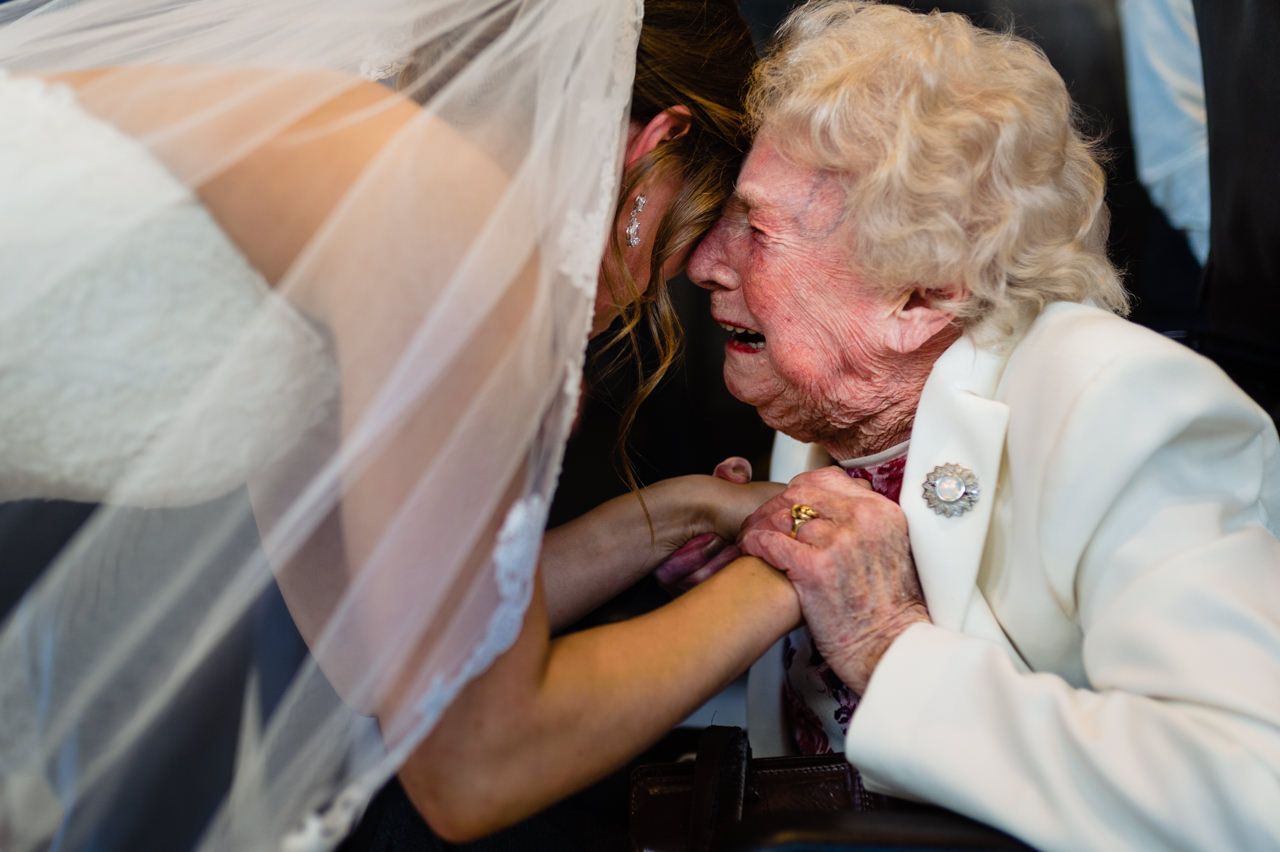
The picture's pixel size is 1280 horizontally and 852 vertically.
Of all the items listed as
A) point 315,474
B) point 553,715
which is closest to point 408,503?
point 315,474

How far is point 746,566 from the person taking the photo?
115cm

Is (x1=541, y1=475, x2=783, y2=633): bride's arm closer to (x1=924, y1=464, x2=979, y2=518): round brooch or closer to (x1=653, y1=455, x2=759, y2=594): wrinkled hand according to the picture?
(x1=653, y1=455, x2=759, y2=594): wrinkled hand

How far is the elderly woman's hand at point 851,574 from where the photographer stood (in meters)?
1.12

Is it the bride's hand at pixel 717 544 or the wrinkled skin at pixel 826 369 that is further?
the bride's hand at pixel 717 544

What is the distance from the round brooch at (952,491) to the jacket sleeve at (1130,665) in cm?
8

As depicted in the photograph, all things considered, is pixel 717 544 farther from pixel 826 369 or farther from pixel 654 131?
pixel 654 131

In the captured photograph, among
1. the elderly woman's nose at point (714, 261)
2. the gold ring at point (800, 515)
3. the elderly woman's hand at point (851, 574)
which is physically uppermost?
the elderly woman's nose at point (714, 261)

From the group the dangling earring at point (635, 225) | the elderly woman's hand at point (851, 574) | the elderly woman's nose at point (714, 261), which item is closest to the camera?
the elderly woman's hand at point (851, 574)

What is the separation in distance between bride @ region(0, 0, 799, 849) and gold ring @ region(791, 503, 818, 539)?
0.33m

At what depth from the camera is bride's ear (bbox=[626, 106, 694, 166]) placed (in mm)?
1166

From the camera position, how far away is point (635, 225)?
126 centimetres

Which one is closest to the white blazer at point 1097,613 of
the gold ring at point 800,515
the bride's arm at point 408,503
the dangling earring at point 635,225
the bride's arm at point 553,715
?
the gold ring at point 800,515

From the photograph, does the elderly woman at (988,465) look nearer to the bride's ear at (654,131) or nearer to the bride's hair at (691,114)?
the bride's hair at (691,114)

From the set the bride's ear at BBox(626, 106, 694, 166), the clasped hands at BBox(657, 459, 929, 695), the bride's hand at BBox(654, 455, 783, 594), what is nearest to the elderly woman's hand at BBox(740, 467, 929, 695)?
the clasped hands at BBox(657, 459, 929, 695)
